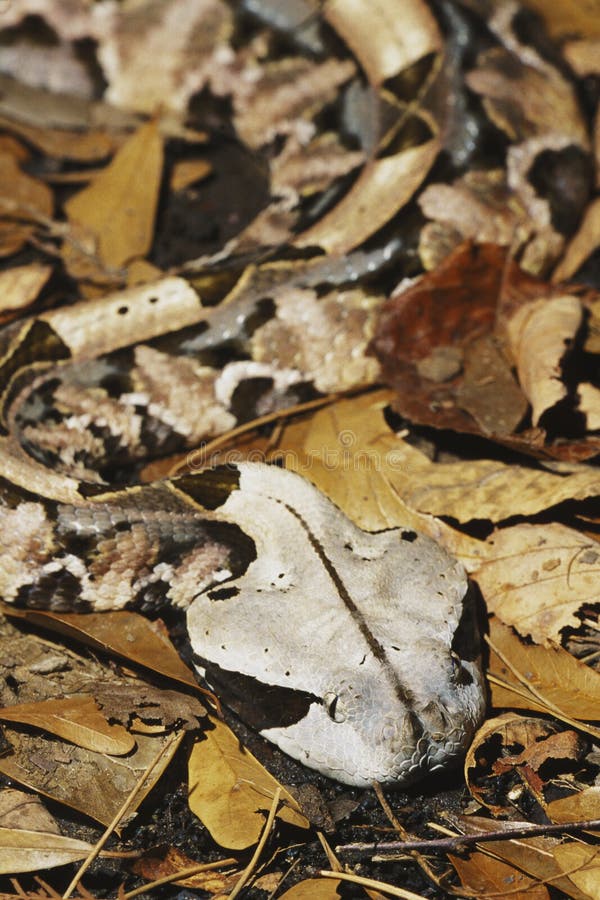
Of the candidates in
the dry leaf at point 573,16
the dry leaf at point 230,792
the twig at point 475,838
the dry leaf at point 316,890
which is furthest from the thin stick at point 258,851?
the dry leaf at point 573,16

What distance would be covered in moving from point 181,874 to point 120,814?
0.30m

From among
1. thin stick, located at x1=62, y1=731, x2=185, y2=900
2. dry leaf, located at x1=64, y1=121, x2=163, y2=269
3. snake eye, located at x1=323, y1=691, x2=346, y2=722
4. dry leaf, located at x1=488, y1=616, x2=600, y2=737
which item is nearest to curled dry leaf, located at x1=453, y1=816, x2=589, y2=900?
dry leaf, located at x1=488, y1=616, x2=600, y2=737

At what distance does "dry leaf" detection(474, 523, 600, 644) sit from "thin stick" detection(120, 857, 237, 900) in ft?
4.51

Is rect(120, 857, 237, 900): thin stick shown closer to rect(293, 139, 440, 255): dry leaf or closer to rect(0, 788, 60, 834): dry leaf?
rect(0, 788, 60, 834): dry leaf

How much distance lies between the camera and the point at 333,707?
3.40 metres

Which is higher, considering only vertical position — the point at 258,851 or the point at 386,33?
the point at 386,33

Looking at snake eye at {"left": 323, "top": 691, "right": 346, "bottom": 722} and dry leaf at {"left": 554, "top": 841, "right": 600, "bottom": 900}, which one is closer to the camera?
dry leaf at {"left": 554, "top": 841, "right": 600, "bottom": 900}

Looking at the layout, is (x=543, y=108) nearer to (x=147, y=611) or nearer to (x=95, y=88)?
(x=95, y=88)

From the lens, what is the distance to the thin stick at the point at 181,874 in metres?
3.28

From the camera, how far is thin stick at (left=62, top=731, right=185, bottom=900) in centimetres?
330

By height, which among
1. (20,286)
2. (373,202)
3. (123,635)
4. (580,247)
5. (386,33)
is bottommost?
(580,247)

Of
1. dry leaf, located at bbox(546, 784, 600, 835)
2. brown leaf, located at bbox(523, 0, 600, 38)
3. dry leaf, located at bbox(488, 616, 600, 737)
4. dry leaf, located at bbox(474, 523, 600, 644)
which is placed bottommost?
dry leaf, located at bbox(546, 784, 600, 835)

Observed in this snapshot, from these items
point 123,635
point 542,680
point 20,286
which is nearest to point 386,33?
point 20,286

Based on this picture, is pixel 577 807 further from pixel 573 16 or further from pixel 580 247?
pixel 573 16
